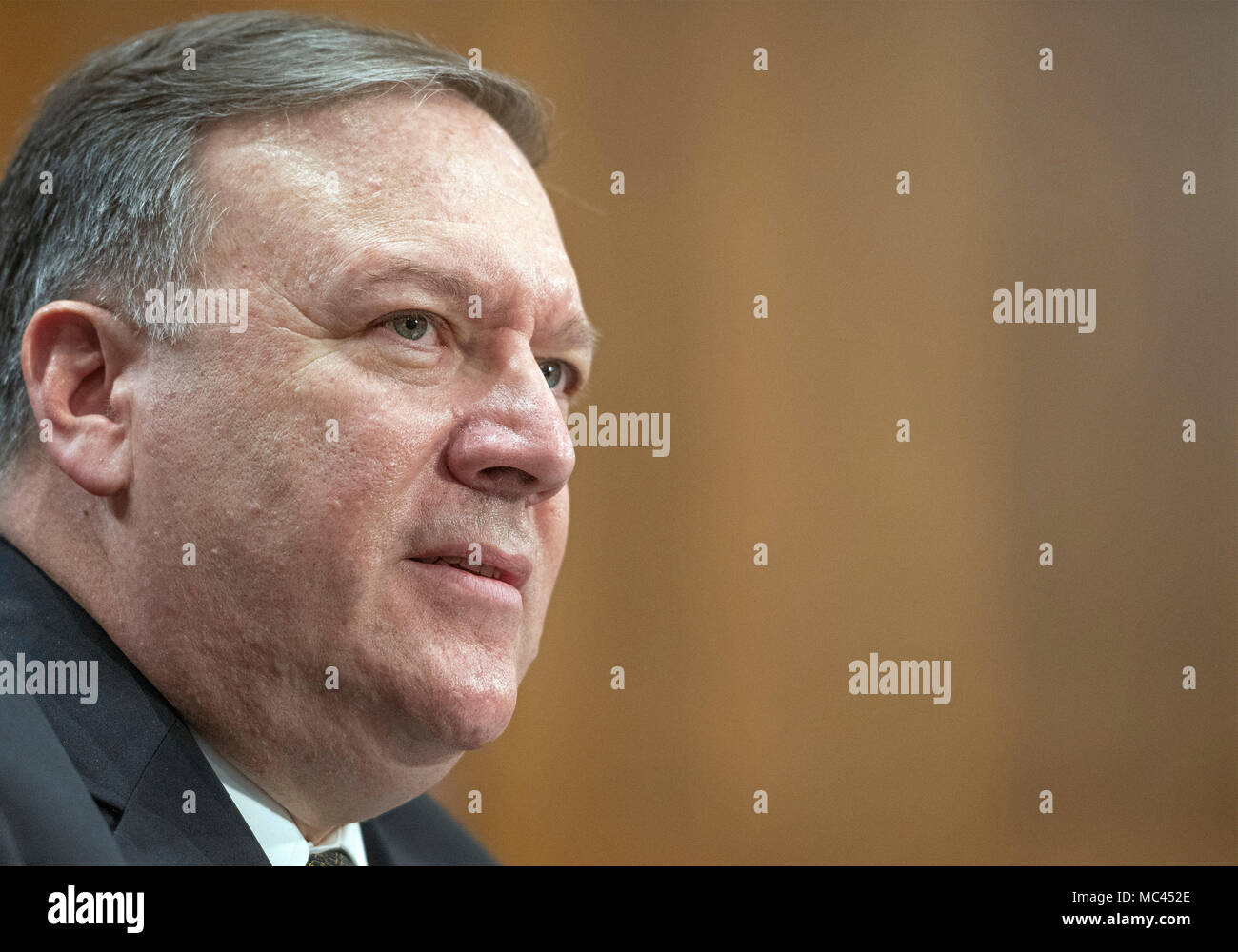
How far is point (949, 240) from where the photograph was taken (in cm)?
198

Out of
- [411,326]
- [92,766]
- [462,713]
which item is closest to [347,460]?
[411,326]

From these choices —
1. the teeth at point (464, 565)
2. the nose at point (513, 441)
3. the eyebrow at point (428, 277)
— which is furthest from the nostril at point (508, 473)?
the eyebrow at point (428, 277)

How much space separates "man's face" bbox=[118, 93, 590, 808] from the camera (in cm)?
130

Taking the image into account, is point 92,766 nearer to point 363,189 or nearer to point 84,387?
point 84,387

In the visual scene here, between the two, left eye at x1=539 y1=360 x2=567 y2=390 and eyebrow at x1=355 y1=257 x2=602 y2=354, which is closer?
eyebrow at x1=355 y1=257 x2=602 y2=354

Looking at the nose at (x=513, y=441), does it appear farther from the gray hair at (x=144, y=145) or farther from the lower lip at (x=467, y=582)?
the gray hair at (x=144, y=145)

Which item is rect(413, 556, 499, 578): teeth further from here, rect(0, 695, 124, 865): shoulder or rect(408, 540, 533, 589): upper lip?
rect(0, 695, 124, 865): shoulder

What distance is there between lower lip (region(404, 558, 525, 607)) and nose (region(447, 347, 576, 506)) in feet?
0.34

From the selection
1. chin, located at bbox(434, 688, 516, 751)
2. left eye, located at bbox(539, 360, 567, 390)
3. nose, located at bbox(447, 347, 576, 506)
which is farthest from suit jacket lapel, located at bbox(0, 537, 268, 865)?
left eye, located at bbox(539, 360, 567, 390)

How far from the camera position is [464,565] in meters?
1.38

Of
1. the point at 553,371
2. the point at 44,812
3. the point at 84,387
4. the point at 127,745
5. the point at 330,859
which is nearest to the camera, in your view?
the point at 44,812

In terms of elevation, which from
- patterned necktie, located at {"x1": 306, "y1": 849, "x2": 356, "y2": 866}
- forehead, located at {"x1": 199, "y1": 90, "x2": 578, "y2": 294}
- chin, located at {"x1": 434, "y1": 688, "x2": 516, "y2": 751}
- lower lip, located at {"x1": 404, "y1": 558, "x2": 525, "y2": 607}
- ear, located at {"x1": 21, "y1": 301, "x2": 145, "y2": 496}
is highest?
forehead, located at {"x1": 199, "y1": 90, "x2": 578, "y2": 294}

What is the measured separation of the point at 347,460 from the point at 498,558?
8.7 inches

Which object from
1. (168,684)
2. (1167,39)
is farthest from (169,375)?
(1167,39)
